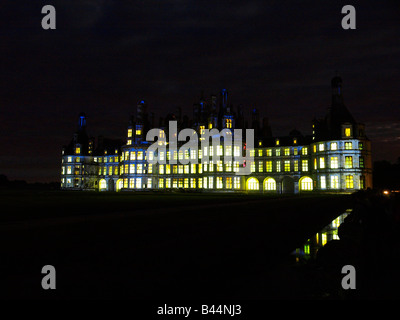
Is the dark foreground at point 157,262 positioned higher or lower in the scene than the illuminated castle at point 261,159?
lower

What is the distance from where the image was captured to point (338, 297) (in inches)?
238

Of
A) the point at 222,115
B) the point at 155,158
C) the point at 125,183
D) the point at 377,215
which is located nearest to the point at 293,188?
the point at 222,115

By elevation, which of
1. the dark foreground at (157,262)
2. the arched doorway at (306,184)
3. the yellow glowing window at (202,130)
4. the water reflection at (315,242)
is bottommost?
the water reflection at (315,242)

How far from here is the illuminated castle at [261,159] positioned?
2436 inches

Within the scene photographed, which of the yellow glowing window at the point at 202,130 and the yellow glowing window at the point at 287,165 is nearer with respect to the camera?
the yellow glowing window at the point at 287,165

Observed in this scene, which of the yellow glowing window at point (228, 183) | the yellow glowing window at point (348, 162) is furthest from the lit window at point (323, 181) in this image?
the yellow glowing window at point (228, 183)

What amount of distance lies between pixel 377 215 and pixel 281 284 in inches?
131

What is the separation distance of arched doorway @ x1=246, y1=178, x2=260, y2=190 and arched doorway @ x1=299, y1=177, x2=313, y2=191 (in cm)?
982

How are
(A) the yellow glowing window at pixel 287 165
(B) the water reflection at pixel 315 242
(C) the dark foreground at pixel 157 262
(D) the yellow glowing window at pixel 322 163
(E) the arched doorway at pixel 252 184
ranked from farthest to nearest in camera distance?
(E) the arched doorway at pixel 252 184 → (A) the yellow glowing window at pixel 287 165 → (D) the yellow glowing window at pixel 322 163 → (B) the water reflection at pixel 315 242 → (C) the dark foreground at pixel 157 262

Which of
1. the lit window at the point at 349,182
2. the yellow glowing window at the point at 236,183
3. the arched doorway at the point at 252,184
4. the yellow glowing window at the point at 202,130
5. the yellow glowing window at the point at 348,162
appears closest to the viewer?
the lit window at the point at 349,182

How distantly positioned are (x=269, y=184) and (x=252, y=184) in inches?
156

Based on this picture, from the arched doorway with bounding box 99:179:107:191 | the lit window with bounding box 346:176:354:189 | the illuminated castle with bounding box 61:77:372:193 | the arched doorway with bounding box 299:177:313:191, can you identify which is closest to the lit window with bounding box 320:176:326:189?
the illuminated castle with bounding box 61:77:372:193

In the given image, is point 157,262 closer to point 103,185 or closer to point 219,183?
point 219,183

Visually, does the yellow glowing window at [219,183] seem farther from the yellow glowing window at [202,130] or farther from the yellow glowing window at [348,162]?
the yellow glowing window at [348,162]
